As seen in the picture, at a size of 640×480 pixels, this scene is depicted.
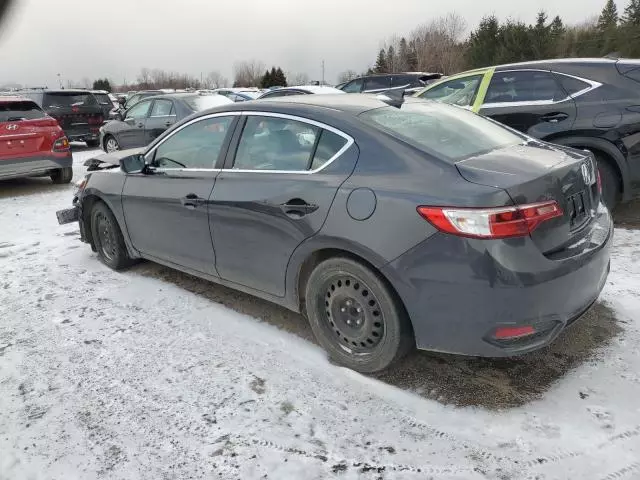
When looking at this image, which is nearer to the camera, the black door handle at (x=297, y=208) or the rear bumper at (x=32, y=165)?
the black door handle at (x=297, y=208)

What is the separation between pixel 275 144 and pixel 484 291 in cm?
169

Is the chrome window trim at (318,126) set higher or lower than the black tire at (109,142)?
higher

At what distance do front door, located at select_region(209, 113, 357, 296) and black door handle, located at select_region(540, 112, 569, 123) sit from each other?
3.41m

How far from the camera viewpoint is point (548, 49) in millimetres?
39031

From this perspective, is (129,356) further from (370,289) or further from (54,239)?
(54,239)

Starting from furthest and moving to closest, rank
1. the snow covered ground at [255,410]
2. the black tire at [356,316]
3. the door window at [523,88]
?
1. the door window at [523,88]
2. the black tire at [356,316]
3. the snow covered ground at [255,410]

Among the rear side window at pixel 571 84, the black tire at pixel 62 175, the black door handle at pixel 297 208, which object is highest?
the rear side window at pixel 571 84

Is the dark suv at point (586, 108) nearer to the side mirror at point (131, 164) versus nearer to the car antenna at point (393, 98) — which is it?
the car antenna at point (393, 98)

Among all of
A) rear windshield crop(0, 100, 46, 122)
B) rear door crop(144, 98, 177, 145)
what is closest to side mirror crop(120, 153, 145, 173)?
rear windshield crop(0, 100, 46, 122)

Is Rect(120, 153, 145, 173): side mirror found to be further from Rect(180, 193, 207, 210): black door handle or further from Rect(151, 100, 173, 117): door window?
Rect(151, 100, 173, 117): door window

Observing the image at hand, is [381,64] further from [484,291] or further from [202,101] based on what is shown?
[484,291]

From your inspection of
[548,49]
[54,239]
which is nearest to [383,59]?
[548,49]

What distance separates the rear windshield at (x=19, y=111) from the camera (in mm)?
8828

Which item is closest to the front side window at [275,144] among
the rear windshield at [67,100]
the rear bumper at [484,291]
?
the rear bumper at [484,291]
